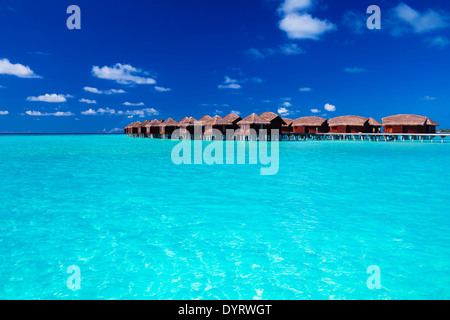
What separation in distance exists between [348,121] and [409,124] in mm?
9390

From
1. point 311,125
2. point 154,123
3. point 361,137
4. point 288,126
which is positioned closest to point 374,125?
point 361,137

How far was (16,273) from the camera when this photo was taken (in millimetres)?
→ 5000

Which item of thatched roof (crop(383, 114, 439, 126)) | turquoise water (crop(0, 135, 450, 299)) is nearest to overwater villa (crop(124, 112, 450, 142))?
thatched roof (crop(383, 114, 439, 126))

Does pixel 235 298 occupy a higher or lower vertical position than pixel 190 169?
lower

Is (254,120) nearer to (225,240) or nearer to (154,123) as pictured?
(154,123)

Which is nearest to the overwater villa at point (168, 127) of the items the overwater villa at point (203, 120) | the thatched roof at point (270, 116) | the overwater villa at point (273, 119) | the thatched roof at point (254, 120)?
the overwater villa at point (203, 120)

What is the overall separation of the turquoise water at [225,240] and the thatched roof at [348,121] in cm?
4596

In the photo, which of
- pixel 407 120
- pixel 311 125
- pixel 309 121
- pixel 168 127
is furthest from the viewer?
pixel 168 127

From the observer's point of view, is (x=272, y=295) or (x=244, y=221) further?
(x=244, y=221)

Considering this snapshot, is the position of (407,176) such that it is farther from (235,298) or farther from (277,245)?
(235,298)

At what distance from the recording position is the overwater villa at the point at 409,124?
48875 mm

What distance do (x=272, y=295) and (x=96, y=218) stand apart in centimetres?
518

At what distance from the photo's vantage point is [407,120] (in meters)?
49.8
